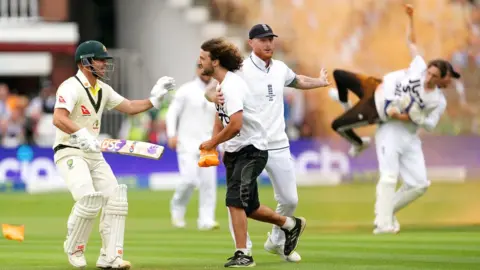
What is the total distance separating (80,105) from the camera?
11.2 metres

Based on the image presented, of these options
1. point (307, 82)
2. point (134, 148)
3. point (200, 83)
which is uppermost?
point (200, 83)

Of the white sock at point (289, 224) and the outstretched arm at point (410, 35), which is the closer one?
the white sock at point (289, 224)

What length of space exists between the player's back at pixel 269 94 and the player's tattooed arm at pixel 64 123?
71.3 inches

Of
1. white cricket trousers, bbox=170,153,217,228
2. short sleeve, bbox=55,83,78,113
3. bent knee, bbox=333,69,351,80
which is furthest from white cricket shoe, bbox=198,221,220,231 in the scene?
short sleeve, bbox=55,83,78,113

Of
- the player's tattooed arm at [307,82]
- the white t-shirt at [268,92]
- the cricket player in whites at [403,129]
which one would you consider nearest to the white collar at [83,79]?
the white t-shirt at [268,92]

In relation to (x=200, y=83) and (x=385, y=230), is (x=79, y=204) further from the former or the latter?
(x=200, y=83)

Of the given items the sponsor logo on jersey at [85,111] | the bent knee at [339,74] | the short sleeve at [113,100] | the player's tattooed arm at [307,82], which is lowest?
the sponsor logo on jersey at [85,111]

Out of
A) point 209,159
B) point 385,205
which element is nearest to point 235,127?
point 209,159

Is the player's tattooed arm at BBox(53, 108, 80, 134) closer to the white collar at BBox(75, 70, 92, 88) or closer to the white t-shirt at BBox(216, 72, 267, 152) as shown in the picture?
the white collar at BBox(75, 70, 92, 88)

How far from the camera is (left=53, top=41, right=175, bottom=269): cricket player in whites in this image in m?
10.9

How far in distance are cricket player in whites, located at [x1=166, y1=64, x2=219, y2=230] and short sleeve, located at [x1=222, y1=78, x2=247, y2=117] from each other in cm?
605

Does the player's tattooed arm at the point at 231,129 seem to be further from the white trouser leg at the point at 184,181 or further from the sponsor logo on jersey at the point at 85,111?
the white trouser leg at the point at 184,181

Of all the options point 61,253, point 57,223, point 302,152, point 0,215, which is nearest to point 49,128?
point 302,152

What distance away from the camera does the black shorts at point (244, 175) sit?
36.7ft
